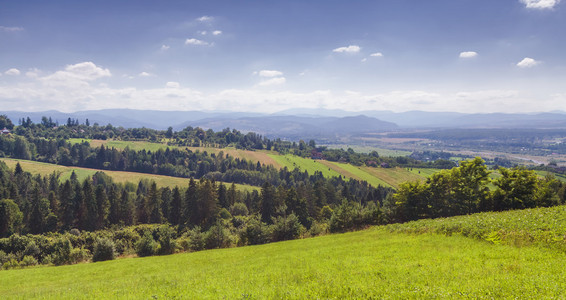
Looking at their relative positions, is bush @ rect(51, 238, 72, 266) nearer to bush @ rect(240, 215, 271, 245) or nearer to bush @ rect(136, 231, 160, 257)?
bush @ rect(136, 231, 160, 257)

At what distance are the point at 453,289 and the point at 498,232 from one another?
61.7 ft

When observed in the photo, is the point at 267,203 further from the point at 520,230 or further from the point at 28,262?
the point at 520,230

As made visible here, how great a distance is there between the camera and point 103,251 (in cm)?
4834

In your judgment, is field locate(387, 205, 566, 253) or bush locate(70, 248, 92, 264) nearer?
field locate(387, 205, 566, 253)

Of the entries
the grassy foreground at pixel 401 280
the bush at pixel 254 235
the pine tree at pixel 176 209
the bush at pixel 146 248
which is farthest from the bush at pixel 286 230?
the pine tree at pixel 176 209

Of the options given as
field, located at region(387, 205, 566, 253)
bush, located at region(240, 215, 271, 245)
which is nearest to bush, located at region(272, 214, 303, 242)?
bush, located at region(240, 215, 271, 245)

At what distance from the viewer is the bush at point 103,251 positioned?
158ft

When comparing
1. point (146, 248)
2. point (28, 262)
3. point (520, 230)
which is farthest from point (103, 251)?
point (520, 230)

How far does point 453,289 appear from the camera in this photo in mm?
13023

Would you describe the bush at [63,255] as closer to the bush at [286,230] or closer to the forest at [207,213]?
the forest at [207,213]

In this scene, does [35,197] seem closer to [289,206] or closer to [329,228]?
[289,206]

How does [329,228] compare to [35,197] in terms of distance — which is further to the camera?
[35,197]

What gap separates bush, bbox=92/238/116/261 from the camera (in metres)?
48.1

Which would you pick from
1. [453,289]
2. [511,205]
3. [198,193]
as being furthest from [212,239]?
[511,205]
